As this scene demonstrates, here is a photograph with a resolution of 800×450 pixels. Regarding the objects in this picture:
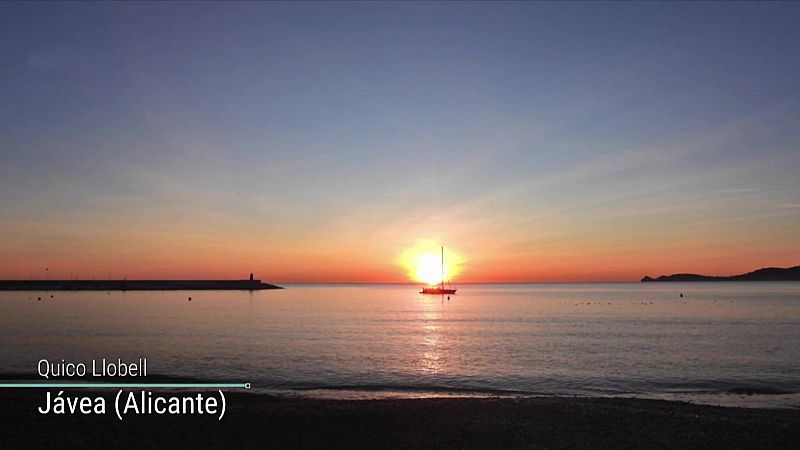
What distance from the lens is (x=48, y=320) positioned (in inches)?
2968

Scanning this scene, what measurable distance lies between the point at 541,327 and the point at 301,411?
2334 inches

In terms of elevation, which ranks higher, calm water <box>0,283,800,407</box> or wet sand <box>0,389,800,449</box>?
wet sand <box>0,389,800,449</box>

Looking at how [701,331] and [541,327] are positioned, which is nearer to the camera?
[701,331]

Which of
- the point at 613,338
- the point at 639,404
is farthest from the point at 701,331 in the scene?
the point at 639,404

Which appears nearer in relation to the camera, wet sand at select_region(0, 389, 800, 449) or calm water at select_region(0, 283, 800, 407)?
wet sand at select_region(0, 389, 800, 449)

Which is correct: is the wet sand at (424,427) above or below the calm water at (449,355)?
above

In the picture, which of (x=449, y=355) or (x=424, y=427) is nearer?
(x=424, y=427)

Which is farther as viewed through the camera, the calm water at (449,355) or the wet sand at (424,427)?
the calm water at (449,355)

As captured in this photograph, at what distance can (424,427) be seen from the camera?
18781 mm

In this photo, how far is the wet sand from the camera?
16688 mm

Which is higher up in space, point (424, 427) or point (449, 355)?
point (424, 427)

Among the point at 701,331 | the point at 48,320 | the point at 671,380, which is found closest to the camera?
the point at 671,380

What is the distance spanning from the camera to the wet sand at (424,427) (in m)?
16.7

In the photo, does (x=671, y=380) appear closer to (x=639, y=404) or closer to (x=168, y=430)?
(x=639, y=404)
